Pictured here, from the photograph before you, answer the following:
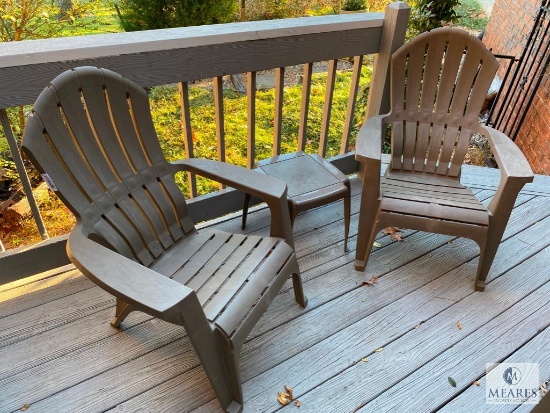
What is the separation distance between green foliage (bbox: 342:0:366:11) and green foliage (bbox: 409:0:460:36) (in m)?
2.76

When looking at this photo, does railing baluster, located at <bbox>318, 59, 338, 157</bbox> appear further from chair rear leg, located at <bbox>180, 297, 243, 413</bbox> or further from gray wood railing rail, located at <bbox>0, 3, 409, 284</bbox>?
chair rear leg, located at <bbox>180, 297, 243, 413</bbox>

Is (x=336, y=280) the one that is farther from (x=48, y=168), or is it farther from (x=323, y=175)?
(x=48, y=168)

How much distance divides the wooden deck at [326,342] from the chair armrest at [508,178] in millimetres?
440

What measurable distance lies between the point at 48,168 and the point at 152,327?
820 mm

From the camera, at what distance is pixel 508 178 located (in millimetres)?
1707

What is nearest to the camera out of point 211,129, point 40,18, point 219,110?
point 219,110

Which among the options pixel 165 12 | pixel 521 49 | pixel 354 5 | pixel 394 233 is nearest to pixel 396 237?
pixel 394 233

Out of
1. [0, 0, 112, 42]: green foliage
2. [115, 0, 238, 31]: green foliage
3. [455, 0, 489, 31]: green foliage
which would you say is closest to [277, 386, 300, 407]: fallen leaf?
[0, 0, 112, 42]: green foliage

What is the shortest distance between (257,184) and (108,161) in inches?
23.1

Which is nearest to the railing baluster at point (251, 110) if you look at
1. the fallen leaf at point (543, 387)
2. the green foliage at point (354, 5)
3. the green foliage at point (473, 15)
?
A: the fallen leaf at point (543, 387)

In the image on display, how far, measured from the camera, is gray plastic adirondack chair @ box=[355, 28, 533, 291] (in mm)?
1849

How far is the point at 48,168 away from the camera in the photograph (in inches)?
51.3

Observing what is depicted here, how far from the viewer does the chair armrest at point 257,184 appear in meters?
1.57

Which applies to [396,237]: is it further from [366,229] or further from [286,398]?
[286,398]
